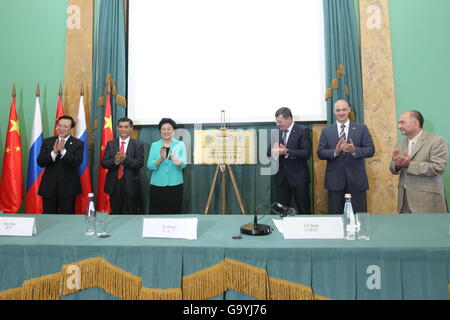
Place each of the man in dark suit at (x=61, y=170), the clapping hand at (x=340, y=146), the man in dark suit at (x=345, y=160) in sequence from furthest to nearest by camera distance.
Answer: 1. the man in dark suit at (x=61, y=170)
2. the man in dark suit at (x=345, y=160)
3. the clapping hand at (x=340, y=146)

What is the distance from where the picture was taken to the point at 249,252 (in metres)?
1.26

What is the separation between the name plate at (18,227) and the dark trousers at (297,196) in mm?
2304

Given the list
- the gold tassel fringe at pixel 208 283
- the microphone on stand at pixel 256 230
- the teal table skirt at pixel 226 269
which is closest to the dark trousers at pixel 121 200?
the teal table skirt at pixel 226 269

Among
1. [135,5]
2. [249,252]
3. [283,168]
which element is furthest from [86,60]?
[249,252]

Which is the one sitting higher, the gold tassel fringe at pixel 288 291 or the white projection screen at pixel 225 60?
the white projection screen at pixel 225 60

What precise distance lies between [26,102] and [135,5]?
185cm

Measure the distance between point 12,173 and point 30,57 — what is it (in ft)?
4.98

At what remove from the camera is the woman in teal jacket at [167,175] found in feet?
10.3

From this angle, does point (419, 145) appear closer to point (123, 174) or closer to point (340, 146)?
point (340, 146)

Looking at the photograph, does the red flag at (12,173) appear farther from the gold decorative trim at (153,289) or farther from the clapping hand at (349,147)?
the clapping hand at (349,147)

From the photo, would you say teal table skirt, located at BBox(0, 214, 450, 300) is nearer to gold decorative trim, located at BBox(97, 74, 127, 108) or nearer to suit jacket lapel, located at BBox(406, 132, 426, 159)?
suit jacket lapel, located at BBox(406, 132, 426, 159)

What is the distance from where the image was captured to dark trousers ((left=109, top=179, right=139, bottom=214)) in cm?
318

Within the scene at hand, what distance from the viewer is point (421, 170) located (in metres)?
2.50

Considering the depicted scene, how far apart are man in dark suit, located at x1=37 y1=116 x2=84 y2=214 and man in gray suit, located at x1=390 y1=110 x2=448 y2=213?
3019 millimetres
